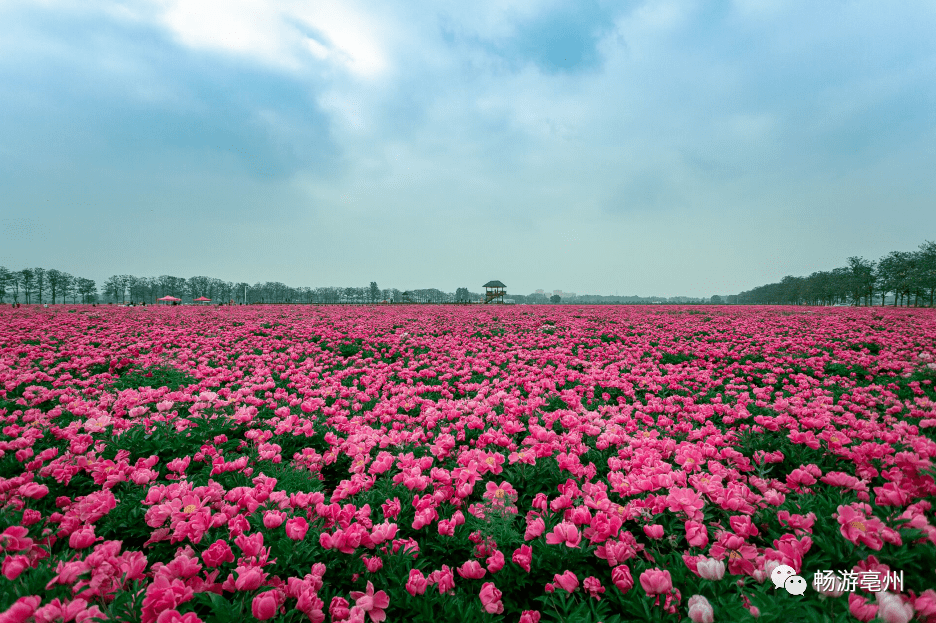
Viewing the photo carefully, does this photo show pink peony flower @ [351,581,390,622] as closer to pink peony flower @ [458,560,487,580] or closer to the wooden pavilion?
pink peony flower @ [458,560,487,580]

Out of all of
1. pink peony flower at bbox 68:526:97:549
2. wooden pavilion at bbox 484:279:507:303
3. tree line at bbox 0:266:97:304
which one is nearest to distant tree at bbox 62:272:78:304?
tree line at bbox 0:266:97:304

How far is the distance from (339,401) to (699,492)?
3747 mm

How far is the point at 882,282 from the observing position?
4897cm

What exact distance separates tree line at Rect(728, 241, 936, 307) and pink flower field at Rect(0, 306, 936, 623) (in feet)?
183

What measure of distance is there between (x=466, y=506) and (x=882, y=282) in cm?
7266

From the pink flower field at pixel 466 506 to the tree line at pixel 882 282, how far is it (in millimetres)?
55840

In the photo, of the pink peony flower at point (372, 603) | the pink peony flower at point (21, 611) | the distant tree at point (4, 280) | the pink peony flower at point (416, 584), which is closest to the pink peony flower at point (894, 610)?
the pink peony flower at point (416, 584)

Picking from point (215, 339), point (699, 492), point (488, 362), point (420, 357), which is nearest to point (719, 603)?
point (699, 492)

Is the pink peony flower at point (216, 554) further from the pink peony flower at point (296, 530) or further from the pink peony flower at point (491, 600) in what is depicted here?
the pink peony flower at point (491, 600)

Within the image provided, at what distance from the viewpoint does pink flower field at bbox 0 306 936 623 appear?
5.56 feet

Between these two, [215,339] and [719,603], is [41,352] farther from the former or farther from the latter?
[719,603]

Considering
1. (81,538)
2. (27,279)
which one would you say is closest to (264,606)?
(81,538)

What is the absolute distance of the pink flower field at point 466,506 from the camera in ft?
5.56

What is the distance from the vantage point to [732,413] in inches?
158
